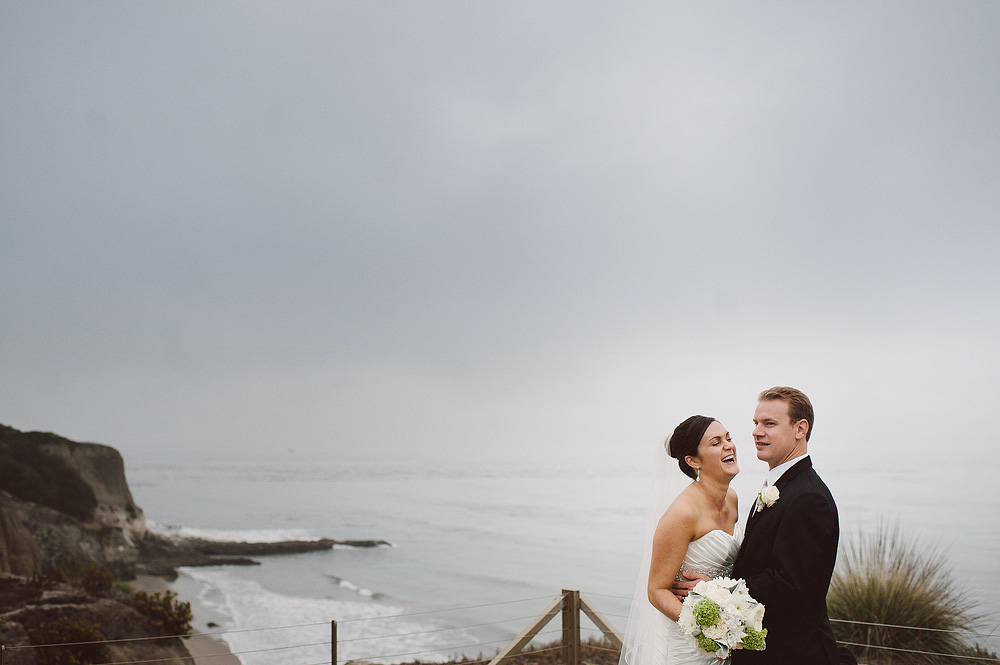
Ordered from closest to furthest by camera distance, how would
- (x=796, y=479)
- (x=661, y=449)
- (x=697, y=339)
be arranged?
(x=796, y=479)
(x=661, y=449)
(x=697, y=339)

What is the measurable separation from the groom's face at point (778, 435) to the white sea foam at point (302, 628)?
1032 centimetres

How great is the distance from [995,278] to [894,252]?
4.50 feet

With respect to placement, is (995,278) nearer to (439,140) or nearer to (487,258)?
(487,258)

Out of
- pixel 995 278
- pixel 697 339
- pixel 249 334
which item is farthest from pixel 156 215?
pixel 995 278

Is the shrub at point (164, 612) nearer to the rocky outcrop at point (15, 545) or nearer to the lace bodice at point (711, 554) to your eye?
the rocky outcrop at point (15, 545)

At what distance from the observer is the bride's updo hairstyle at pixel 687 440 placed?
274 centimetres

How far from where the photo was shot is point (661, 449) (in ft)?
10.4

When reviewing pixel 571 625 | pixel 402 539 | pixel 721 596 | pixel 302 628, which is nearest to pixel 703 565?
pixel 721 596

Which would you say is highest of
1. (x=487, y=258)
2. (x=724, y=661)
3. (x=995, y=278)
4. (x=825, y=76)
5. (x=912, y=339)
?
(x=825, y=76)

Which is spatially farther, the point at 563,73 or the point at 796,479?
the point at 563,73

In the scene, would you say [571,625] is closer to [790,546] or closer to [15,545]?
[790,546]

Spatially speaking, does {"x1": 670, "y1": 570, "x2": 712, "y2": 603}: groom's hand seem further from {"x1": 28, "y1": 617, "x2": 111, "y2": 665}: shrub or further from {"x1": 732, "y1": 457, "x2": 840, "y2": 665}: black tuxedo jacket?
{"x1": 28, "y1": 617, "x2": 111, "y2": 665}: shrub

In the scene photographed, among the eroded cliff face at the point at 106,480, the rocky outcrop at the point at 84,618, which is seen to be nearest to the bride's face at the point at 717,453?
the rocky outcrop at the point at 84,618

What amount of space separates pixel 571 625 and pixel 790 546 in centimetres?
378
